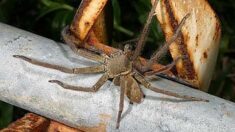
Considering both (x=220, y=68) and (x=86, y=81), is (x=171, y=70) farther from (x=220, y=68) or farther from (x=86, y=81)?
(x=220, y=68)

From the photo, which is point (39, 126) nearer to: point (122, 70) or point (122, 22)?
point (122, 70)

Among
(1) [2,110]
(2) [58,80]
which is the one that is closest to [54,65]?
(2) [58,80]

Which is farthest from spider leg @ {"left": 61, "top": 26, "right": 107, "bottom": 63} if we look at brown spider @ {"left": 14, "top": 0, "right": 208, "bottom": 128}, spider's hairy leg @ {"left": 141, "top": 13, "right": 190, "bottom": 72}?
spider's hairy leg @ {"left": 141, "top": 13, "right": 190, "bottom": 72}

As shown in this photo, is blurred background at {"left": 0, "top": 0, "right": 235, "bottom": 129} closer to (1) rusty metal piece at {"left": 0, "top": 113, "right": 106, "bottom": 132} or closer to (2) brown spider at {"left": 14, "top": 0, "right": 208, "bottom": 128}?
(2) brown spider at {"left": 14, "top": 0, "right": 208, "bottom": 128}

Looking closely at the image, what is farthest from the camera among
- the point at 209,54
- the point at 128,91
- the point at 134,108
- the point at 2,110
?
the point at 2,110

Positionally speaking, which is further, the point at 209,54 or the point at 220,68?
the point at 220,68

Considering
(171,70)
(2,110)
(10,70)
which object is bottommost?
(2,110)
